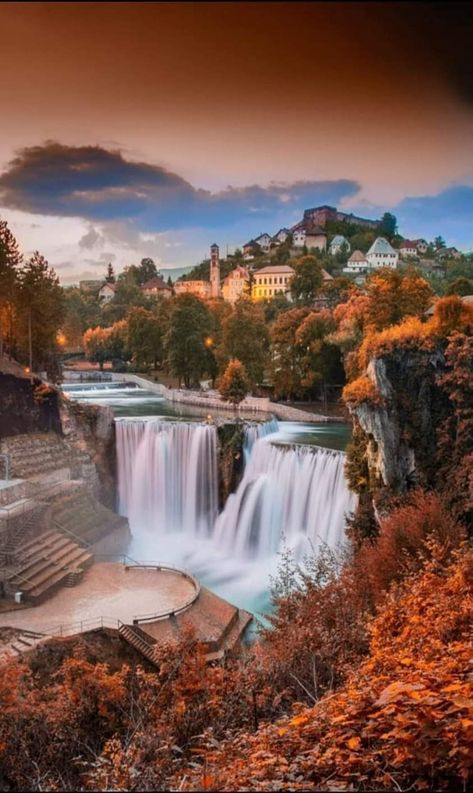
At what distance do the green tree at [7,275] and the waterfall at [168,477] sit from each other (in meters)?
11.7

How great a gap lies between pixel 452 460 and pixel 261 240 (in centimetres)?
12327

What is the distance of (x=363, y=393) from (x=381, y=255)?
290ft

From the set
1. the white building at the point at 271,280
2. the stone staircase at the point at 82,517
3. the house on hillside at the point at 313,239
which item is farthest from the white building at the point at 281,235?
the stone staircase at the point at 82,517

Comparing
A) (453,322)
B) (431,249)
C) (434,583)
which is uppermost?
(431,249)

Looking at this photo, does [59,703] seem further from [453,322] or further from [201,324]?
[201,324]

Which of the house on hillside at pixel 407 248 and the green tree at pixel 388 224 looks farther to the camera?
the green tree at pixel 388 224

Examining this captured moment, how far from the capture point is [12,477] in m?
23.1

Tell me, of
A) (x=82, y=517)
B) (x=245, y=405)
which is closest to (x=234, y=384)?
(x=245, y=405)

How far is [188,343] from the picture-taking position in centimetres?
5278

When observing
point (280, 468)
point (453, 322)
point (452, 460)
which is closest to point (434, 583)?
point (452, 460)

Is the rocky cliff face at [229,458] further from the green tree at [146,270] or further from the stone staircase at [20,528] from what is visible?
the green tree at [146,270]

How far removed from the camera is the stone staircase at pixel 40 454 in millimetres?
24516

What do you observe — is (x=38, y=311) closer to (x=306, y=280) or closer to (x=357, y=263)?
(x=306, y=280)

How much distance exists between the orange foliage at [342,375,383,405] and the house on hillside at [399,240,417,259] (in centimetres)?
9686
